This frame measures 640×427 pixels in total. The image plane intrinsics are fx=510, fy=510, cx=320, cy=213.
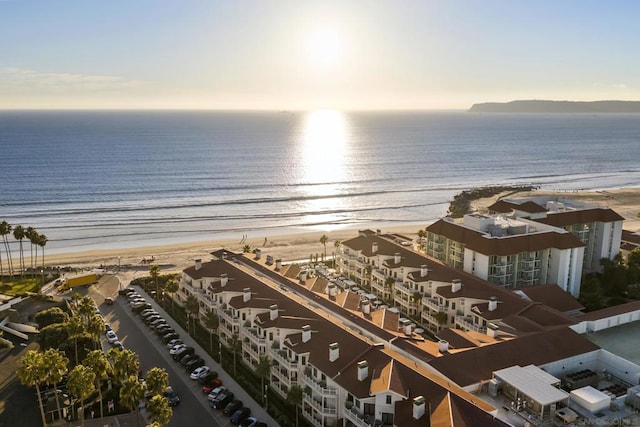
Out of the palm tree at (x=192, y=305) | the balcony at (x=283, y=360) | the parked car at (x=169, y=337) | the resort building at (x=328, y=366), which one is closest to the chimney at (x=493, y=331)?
the resort building at (x=328, y=366)

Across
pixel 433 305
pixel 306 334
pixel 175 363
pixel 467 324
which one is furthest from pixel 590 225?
pixel 175 363

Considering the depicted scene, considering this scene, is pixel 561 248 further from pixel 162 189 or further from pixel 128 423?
pixel 162 189

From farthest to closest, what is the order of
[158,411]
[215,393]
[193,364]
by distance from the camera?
[193,364], [215,393], [158,411]

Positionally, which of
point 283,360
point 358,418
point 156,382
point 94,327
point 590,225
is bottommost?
point 358,418

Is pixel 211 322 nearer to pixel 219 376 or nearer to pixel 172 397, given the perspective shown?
pixel 219 376

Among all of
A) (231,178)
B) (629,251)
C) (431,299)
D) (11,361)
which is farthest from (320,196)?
(11,361)

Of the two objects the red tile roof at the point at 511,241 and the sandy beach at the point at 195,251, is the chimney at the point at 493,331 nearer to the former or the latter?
the red tile roof at the point at 511,241
